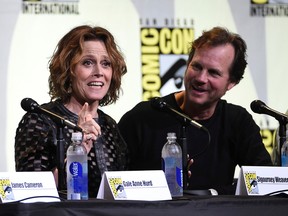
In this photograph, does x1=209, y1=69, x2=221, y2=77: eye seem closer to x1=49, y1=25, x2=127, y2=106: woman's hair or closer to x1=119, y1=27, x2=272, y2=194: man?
x1=119, y1=27, x2=272, y2=194: man

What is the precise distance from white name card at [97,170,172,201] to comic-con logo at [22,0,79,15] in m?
1.98

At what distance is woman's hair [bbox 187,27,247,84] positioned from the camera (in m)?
3.89

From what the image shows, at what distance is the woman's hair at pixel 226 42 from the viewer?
3.89 m

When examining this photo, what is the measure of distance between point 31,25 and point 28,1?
0.14 meters

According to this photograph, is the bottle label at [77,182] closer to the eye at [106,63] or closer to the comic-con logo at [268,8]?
the eye at [106,63]

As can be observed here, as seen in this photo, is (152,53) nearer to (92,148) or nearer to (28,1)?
(28,1)

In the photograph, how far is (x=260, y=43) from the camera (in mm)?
5031

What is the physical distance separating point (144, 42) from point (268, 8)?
2.71 feet

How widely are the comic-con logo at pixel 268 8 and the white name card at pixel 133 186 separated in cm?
240

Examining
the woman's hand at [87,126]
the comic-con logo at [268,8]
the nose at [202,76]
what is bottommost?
the woman's hand at [87,126]

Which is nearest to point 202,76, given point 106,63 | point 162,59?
point 106,63

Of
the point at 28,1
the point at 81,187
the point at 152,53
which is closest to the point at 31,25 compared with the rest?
the point at 28,1

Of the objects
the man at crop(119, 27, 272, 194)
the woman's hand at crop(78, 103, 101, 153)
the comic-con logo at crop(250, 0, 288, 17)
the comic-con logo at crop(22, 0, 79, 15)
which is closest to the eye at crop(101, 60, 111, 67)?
the woman's hand at crop(78, 103, 101, 153)

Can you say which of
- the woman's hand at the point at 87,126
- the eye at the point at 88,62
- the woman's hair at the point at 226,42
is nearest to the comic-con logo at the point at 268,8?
the woman's hair at the point at 226,42
